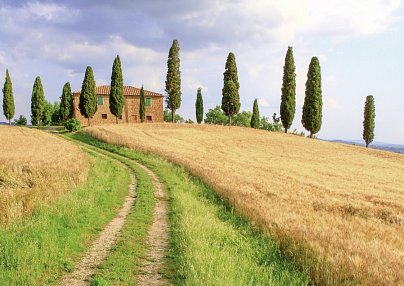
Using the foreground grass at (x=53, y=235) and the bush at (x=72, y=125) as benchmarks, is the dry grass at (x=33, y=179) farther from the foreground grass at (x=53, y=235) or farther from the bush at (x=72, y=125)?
the bush at (x=72, y=125)

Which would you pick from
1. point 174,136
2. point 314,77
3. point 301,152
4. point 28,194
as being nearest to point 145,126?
point 174,136

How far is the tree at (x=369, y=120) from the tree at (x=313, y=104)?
12979 millimetres

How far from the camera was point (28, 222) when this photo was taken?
10.9 m

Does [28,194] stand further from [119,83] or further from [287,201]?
[119,83]

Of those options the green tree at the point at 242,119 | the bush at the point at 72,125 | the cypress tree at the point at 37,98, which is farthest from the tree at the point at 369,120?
the cypress tree at the point at 37,98

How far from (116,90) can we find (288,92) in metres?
30.9

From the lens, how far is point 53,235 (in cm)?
966

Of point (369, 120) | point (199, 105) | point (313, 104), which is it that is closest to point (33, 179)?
point (313, 104)

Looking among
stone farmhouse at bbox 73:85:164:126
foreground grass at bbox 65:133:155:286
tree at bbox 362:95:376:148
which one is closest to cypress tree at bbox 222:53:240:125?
stone farmhouse at bbox 73:85:164:126

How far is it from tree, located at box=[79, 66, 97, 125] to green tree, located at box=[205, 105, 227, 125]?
68.8m

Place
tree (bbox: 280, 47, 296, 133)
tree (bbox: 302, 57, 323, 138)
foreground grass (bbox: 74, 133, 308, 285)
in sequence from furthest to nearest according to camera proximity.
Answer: tree (bbox: 280, 47, 296, 133) → tree (bbox: 302, 57, 323, 138) → foreground grass (bbox: 74, 133, 308, 285)

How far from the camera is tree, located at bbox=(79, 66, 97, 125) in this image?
67.2 meters

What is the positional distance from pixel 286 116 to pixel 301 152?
17754 mm

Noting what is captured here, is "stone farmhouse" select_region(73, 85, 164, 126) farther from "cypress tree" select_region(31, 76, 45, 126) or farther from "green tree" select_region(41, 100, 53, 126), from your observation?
"green tree" select_region(41, 100, 53, 126)
